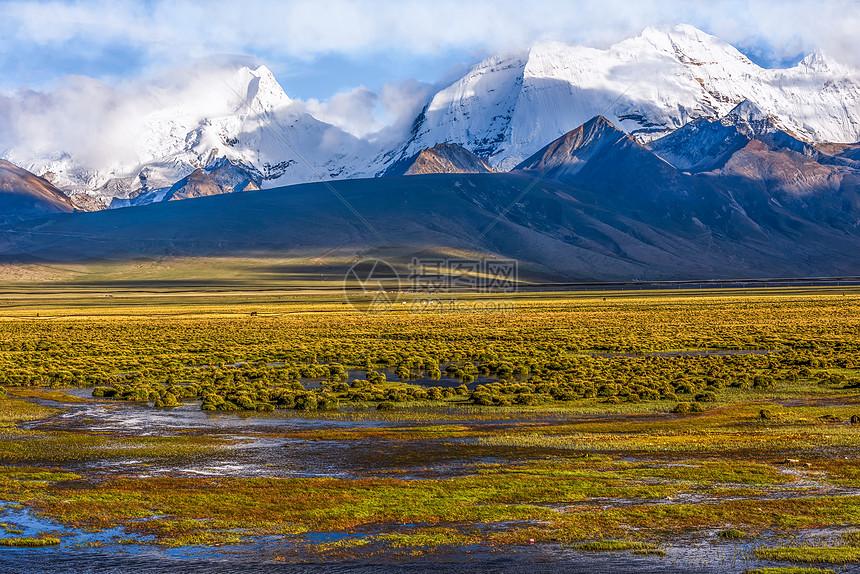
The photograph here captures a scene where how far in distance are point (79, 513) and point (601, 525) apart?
34.0 feet

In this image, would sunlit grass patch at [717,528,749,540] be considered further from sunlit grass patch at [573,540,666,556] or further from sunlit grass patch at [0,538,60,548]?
sunlit grass patch at [0,538,60,548]

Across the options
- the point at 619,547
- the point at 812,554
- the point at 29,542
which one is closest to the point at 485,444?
the point at 619,547

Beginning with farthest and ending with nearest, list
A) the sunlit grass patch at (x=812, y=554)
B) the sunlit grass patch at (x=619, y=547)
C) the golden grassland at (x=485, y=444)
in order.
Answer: the golden grassland at (x=485, y=444) < the sunlit grass patch at (x=619, y=547) < the sunlit grass patch at (x=812, y=554)

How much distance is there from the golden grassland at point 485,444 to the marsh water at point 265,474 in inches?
11.5

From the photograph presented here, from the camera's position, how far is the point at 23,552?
16000 mm

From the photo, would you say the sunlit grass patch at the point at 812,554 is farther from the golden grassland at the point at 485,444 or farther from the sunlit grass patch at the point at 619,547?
the sunlit grass patch at the point at 619,547

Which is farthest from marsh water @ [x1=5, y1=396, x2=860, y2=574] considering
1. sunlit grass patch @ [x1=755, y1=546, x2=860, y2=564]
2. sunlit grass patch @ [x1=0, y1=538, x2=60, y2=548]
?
sunlit grass patch @ [x1=755, y1=546, x2=860, y2=564]

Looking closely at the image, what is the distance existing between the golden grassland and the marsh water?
0.96 ft

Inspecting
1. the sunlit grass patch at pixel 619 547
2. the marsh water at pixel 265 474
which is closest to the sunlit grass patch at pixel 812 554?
the marsh water at pixel 265 474

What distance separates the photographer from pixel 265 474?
70.6ft

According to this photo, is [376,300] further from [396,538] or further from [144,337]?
[396,538]

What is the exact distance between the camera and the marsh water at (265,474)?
15.2 metres

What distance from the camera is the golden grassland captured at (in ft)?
56.5

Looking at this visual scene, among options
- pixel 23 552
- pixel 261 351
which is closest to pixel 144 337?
pixel 261 351
